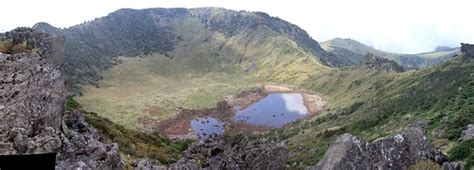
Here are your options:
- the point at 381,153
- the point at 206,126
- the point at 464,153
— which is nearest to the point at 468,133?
the point at 464,153

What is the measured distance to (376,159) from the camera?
96.2 ft

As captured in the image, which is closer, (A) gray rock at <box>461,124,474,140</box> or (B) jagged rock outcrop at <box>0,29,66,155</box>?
(B) jagged rock outcrop at <box>0,29,66,155</box>

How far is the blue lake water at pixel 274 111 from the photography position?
147 metres

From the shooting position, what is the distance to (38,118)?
27109 mm

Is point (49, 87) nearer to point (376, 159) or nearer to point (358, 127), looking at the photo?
point (376, 159)

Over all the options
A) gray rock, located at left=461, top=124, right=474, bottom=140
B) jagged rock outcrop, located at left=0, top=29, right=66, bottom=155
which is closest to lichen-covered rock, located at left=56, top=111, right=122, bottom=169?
jagged rock outcrop, located at left=0, top=29, right=66, bottom=155

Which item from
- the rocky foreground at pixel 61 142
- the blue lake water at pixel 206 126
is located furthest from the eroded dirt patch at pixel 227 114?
the rocky foreground at pixel 61 142

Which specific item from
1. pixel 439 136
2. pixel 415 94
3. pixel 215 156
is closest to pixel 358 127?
pixel 415 94

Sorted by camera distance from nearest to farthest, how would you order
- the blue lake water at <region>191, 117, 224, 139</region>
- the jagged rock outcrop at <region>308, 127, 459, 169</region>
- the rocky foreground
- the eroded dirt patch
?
the rocky foreground, the jagged rock outcrop at <region>308, 127, 459, 169</region>, the blue lake water at <region>191, 117, 224, 139</region>, the eroded dirt patch

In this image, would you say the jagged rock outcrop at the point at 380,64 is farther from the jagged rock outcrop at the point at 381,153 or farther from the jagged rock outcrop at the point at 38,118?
the jagged rock outcrop at the point at 38,118

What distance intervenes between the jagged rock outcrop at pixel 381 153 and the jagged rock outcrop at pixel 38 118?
38.6 feet

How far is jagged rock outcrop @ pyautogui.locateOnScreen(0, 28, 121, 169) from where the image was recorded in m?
24.2

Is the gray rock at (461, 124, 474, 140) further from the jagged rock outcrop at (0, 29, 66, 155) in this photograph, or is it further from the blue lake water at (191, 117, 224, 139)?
the blue lake water at (191, 117, 224, 139)

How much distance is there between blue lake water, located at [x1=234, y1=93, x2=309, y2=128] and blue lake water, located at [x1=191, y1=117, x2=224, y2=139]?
8497 millimetres
